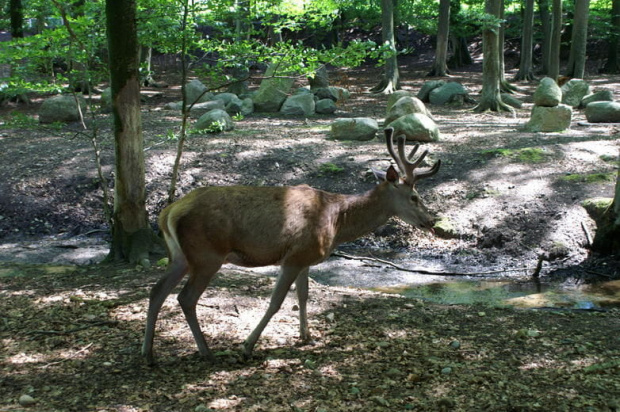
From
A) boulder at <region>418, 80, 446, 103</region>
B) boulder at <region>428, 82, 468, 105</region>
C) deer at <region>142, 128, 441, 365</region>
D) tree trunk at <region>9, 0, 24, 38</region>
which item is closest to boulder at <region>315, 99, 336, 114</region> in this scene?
boulder at <region>428, 82, 468, 105</region>

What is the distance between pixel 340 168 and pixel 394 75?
15181 millimetres

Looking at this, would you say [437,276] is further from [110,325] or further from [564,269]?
[110,325]

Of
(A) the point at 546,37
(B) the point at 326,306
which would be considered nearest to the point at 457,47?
(A) the point at 546,37

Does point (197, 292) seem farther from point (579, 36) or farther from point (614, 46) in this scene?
point (614, 46)

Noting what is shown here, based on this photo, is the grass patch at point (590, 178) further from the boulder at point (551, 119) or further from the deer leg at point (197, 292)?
the deer leg at point (197, 292)

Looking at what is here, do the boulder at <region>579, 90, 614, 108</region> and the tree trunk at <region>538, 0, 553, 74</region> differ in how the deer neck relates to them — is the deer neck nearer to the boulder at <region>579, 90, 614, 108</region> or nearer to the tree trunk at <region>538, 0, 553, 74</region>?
the boulder at <region>579, 90, 614, 108</region>

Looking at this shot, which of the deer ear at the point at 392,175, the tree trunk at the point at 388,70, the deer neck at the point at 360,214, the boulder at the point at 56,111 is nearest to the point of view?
the deer neck at the point at 360,214

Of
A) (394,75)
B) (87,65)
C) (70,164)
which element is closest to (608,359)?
(87,65)

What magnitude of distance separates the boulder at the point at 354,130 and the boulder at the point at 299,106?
5.02 m

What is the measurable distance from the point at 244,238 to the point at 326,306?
1.86 metres

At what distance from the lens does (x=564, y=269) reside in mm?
9078

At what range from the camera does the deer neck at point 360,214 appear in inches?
242

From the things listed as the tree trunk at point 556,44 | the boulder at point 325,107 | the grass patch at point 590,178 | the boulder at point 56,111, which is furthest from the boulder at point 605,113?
the boulder at point 56,111

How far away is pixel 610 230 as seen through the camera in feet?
29.3
